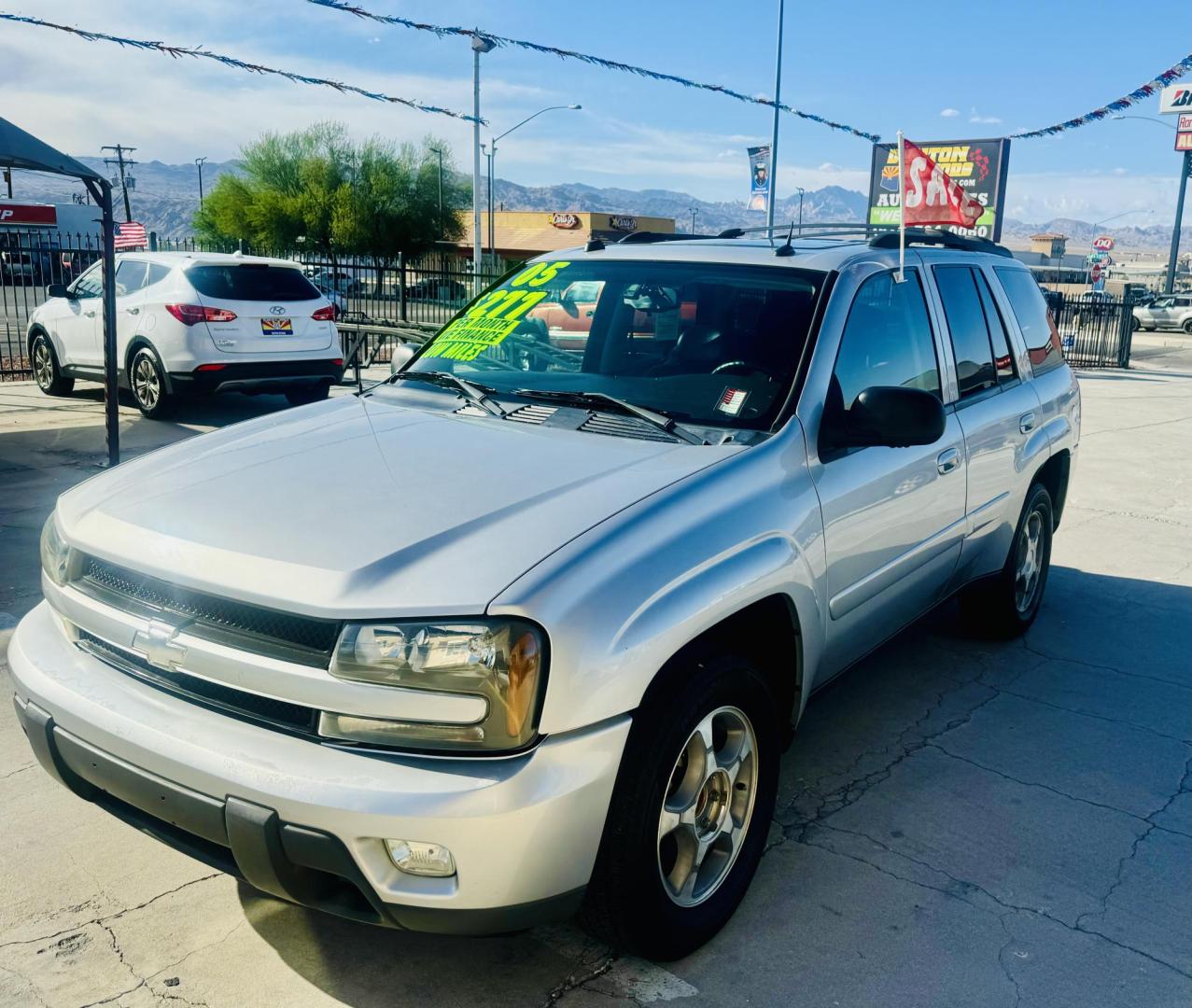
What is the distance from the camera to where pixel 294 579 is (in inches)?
90.0

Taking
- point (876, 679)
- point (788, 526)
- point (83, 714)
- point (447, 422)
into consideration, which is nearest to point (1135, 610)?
point (876, 679)

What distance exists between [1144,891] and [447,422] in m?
2.47

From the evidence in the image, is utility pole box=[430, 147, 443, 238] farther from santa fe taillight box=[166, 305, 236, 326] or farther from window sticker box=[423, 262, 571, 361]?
window sticker box=[423, 262, 571, 361]

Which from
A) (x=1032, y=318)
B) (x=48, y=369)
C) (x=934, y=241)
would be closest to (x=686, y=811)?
(x=934, y=241)

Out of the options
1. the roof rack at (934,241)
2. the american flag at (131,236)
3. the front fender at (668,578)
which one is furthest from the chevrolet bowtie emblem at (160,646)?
the american flag at (131,236)

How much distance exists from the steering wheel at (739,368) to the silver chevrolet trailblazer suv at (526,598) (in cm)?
2

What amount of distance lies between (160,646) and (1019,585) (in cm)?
401

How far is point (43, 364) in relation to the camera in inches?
500

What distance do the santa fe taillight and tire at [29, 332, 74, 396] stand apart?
114 inches

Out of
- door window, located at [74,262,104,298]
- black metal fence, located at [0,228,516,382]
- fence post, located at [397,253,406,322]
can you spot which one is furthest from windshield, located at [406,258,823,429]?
fence post, located at [397,253,406,322]

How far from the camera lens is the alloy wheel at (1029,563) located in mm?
5035

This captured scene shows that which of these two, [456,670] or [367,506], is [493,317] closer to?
[367,506]

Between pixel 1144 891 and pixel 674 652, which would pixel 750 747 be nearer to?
pixel 674 652

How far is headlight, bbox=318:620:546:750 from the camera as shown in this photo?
2168 millimetres
